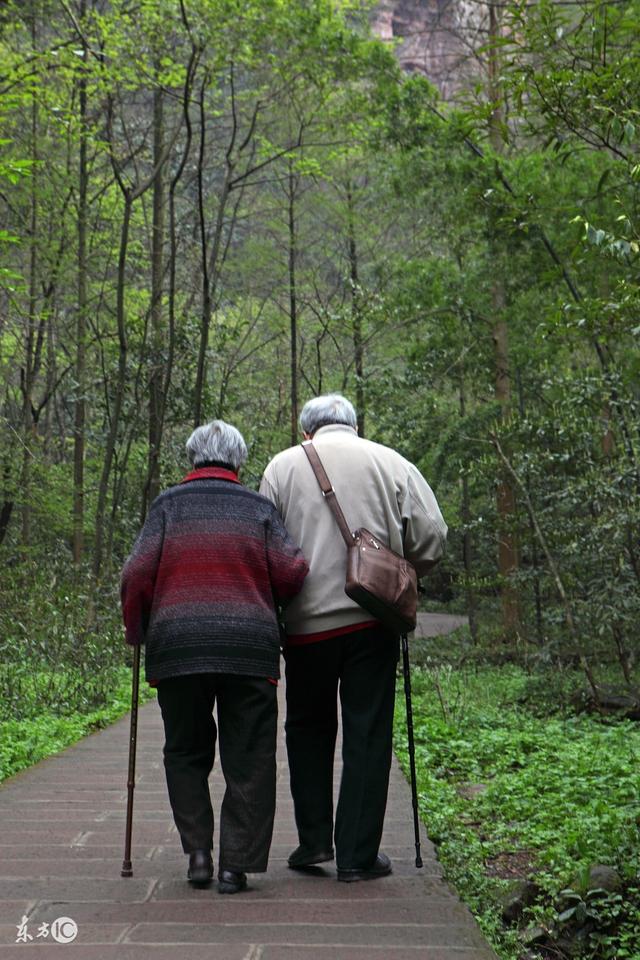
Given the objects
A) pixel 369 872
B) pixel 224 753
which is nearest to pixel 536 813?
pixel 369 872

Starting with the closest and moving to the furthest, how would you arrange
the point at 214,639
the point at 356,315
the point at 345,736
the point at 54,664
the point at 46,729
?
the point at 214,639, the point at 345,736, the point at 46,729, the point at 54,664, the point at 356,315

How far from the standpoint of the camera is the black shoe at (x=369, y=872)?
4508mm

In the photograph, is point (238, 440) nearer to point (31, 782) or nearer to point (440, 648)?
point (31, 782)

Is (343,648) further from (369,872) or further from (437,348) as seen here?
(437,348)

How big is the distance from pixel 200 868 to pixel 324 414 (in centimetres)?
196

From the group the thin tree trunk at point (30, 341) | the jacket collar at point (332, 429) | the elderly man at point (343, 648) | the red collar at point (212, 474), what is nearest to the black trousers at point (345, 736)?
the elderly man at point (343, 648)

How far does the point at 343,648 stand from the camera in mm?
4680

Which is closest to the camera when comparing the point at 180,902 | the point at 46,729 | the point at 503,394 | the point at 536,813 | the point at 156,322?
the point at 180,902

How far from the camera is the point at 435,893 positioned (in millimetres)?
4336

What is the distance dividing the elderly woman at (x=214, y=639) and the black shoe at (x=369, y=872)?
338 millimetres

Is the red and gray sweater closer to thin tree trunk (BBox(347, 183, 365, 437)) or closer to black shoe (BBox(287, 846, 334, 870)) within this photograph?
black shoe (BBox(287, 846, 334, 870))

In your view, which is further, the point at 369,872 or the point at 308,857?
the point at 308,857

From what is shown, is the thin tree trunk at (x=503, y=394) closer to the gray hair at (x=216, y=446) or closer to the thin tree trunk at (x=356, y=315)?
the thin tree trunk at (x=356, y=315)

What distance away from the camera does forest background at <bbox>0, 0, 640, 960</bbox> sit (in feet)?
18.1
